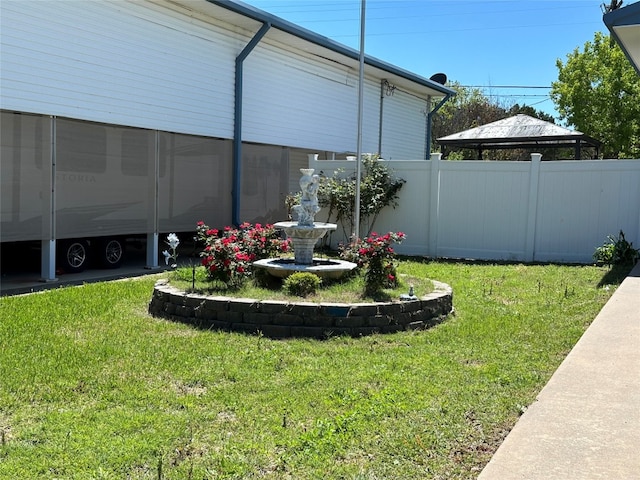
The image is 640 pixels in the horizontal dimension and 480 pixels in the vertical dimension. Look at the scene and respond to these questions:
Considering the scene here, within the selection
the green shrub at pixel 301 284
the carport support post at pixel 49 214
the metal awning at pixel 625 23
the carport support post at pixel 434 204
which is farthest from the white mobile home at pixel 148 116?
the metal awning at pixel 625 23

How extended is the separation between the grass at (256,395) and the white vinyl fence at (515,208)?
5.29 meters

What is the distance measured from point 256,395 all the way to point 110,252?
7.55m

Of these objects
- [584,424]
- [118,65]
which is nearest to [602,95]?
[118,65]

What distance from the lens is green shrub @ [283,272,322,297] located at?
676cm

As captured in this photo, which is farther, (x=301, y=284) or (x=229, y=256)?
(x=229, y=256)

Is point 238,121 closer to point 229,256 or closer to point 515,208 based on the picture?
point 515,208

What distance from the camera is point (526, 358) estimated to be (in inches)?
207

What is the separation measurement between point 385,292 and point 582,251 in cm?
642

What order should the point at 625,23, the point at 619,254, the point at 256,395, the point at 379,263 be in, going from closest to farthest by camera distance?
the point at 256,395 → the point at 379,263 → the point at 625,23 → the point at 619,254

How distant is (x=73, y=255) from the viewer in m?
10.4

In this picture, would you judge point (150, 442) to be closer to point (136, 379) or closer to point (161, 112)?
point (136, 379)

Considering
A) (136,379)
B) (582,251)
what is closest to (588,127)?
(582,251)

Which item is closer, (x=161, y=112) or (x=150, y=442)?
(x=150, y=442)

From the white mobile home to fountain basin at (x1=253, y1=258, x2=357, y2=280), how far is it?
392 centimetres
